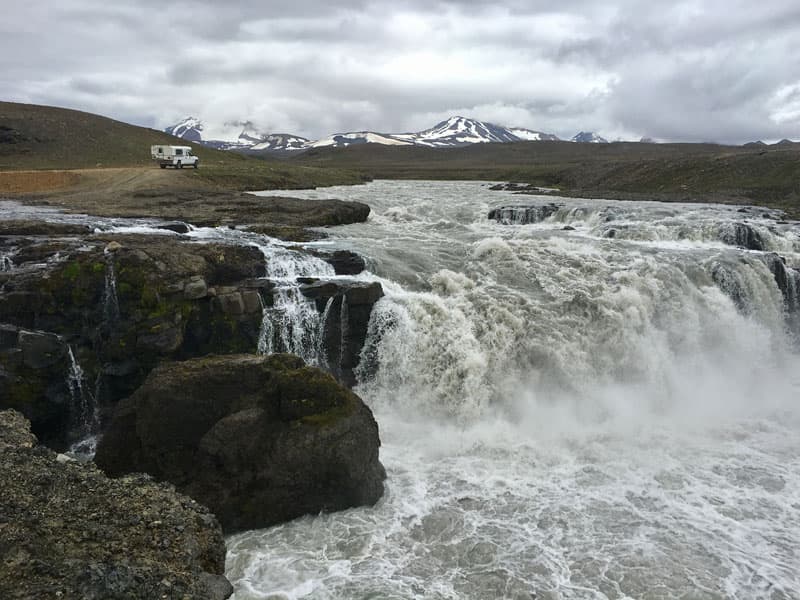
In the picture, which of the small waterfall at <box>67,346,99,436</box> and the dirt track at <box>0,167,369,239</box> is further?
the dirt track at <box>0,167,369,239</box>

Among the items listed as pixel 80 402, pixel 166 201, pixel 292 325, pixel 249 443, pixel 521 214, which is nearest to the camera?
pixel 249 443

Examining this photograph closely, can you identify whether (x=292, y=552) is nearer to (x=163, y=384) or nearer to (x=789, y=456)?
(x=163, y=384)

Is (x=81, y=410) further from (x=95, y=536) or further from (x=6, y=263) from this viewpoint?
(x=95, y=536)

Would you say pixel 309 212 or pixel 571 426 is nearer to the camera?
pixel 571 426

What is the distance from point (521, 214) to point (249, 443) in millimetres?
32803

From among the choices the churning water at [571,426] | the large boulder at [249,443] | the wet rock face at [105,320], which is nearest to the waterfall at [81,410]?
the wet rock face at [105,320]

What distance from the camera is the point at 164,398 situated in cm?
1341

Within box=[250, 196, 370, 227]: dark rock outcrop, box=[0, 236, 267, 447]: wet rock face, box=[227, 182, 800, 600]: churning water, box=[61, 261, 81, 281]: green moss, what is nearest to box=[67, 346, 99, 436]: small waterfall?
box=[0, 236, 267, 447]: wet rock face

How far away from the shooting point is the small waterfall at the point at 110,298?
57.6ft

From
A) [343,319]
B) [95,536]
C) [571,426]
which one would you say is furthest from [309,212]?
[95,536]

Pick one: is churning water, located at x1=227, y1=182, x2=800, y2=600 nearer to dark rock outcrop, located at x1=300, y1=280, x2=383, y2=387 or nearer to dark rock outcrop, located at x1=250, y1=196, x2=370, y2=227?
dark rock outcrop, located at x1=300, y1=280, x2=383, y2=387

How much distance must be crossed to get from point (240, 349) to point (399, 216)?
81.0 ft

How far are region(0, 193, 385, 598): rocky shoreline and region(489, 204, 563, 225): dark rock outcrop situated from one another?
76.2 feet

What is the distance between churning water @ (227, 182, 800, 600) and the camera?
38.2 ft
